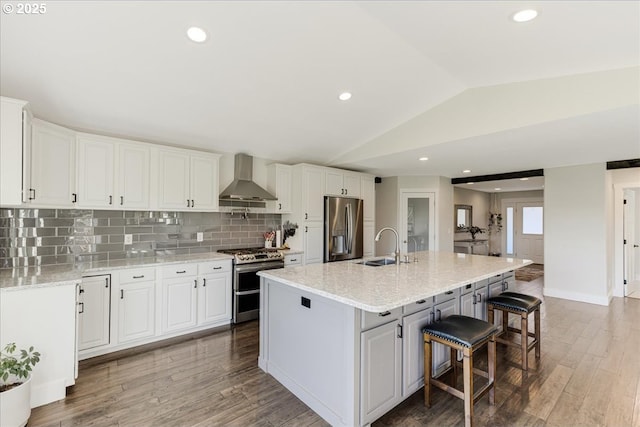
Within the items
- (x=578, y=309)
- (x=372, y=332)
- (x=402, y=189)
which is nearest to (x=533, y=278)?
(x=578, y=309)

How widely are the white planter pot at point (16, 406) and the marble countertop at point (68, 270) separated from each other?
68cm

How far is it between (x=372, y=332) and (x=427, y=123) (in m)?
2.83

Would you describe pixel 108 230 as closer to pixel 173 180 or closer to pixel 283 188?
pixel 173 180

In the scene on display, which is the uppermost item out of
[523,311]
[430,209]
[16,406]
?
[430,209]

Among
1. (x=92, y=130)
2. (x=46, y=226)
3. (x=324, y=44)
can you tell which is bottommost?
(x=46, y=226)

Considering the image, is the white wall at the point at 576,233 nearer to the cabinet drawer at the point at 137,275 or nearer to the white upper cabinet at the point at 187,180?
the white upper cabinet at the point at 187,180

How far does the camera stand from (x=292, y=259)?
180 inches

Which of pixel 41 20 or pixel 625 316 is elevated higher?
pixel 41 20

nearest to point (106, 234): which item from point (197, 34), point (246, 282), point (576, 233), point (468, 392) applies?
point (246, 282)

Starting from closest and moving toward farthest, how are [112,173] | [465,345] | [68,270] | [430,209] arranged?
[465,345] → [68,270] → [112,173] → [430,209]

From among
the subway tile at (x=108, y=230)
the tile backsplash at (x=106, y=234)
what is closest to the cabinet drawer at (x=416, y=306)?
the tile backsplash at (x=106, y=234)

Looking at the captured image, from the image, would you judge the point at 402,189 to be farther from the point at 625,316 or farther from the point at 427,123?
the point at 625,316

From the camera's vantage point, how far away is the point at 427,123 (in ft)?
12.5

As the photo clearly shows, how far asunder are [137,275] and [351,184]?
11.7 ft
